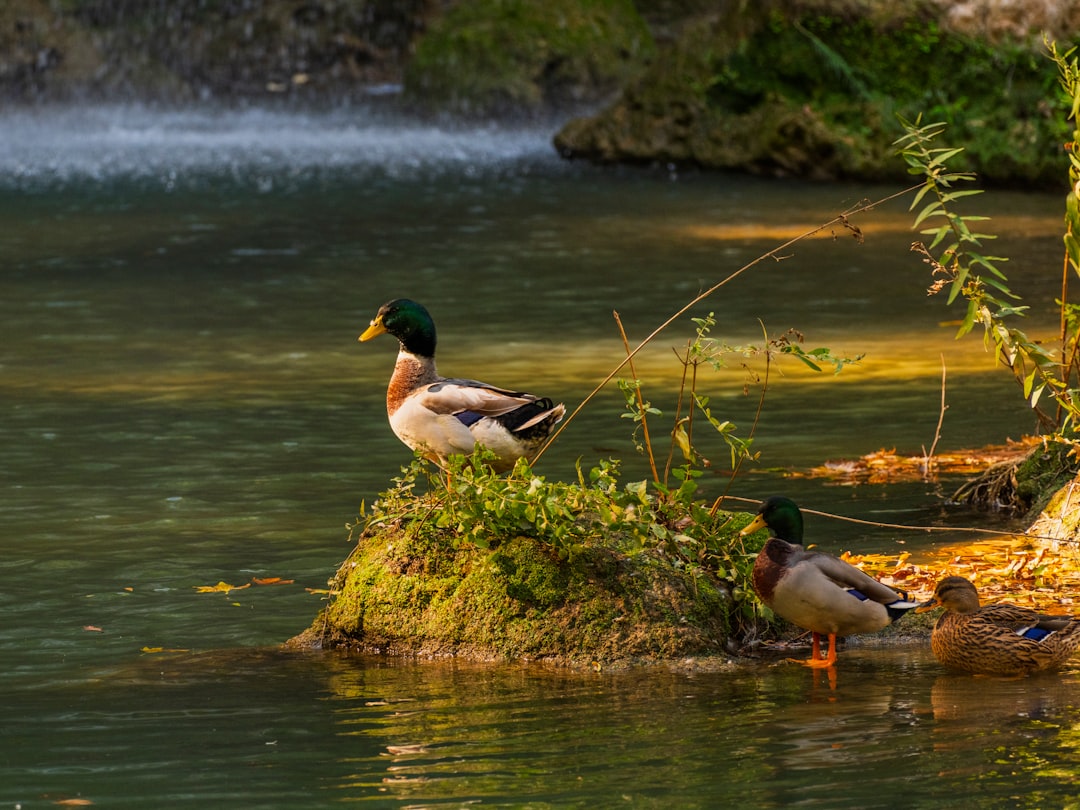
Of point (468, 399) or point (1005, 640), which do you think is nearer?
point (1005, 640)

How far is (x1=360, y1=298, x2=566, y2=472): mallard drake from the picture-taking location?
7.62 metres

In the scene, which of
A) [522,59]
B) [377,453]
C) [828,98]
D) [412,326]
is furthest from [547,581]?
[522,59]

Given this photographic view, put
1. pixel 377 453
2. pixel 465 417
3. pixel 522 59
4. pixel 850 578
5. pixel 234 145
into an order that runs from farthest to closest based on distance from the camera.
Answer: pixel 522 59 → pixel 234 145 → pixel 377 453 → pixel 465 417 → pixel 850 578

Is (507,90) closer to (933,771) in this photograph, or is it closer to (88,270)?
(88,270)

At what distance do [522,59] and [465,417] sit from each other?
25.2 m

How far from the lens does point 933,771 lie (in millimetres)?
5566

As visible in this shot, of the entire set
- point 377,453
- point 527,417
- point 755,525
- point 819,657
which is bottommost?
point 819,657

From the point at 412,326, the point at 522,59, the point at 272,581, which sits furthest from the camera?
the point at 522,59

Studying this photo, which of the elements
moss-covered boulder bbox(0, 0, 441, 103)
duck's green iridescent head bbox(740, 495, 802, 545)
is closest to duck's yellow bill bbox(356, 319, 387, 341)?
duck's green iridescent head bbox(740, 495, 802, 545)

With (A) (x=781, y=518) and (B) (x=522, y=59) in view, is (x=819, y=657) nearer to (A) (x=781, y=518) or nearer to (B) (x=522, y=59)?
(A) (x=781, y=518)

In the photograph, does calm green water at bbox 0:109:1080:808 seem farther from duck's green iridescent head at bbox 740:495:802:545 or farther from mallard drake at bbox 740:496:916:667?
duck's green iridescent head at bbox 740:495:802:545

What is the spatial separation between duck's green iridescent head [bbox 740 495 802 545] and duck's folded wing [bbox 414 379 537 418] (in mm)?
1172

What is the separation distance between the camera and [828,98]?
26.7m

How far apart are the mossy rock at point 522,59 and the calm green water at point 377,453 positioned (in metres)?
6.25
